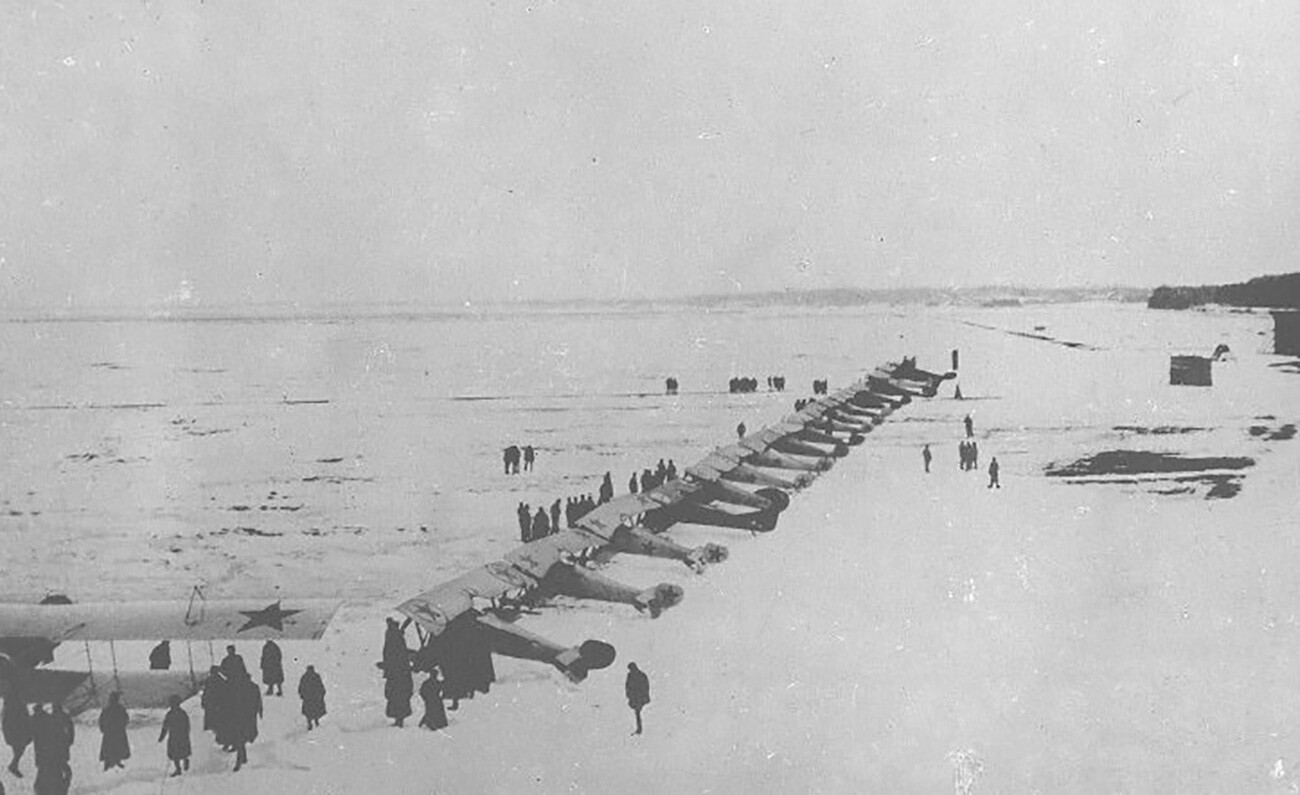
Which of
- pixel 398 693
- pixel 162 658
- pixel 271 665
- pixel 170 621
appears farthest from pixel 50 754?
pixel 398 693

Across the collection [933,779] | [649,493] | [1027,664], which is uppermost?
[649,493]

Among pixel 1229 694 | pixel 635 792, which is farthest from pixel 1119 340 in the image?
pixel 635 792

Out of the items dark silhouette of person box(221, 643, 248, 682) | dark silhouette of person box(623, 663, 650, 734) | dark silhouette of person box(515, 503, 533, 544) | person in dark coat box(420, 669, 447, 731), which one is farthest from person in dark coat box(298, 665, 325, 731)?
dark silhouette of person box(515, 503, 533, 544)

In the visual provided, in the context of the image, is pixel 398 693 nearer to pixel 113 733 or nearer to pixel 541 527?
pixel 113 733

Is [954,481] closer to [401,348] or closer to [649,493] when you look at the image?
[649,493]

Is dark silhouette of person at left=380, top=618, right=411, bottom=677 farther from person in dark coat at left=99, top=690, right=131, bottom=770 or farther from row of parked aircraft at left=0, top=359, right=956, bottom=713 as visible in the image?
person in dark coat at left=99, top=690, right=131, bottom=770
